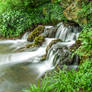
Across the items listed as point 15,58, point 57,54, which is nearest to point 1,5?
point 15,58

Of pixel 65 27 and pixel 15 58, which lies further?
pixel 65 27

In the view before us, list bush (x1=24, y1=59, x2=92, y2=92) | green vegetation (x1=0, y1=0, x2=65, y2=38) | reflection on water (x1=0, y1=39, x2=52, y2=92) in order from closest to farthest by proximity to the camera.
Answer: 1. bush (x1=24, y1=59, x2=92, y2=92)
2. reflection on water (x1=0, y1=39, x2=52, y2=92)
3. green vegetation (x1=0, y1=0, x2=65, y2=38)

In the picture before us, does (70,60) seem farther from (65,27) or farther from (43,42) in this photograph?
(65,27)

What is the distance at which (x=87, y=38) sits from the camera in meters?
3.66

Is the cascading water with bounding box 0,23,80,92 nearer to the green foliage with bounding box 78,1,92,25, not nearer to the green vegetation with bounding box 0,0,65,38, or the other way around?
the green foliage with bounding box 78,1,92,25

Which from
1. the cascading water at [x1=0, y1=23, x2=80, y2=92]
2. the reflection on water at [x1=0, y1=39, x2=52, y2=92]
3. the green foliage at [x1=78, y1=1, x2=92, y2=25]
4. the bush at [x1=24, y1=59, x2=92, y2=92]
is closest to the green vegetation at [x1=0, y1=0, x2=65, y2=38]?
the cascading water at [x1=0, y1=23, x2=80, y2=92]

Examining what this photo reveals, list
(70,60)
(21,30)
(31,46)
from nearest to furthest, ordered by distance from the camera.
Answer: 1. (70,60)
2. (31,46)
3. (21,30)

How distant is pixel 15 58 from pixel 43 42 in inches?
88.4

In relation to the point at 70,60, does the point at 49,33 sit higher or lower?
→ higher

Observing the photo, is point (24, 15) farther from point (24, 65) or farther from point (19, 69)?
point (19, 69)

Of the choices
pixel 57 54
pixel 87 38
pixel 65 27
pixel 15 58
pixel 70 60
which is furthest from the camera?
pixel 65 27

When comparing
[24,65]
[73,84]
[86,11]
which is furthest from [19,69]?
[86,11]

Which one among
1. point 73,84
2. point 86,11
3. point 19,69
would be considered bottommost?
point 19,69

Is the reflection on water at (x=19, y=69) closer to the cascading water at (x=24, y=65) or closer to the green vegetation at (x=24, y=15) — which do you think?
the cascading water at (x=24, y=65)
